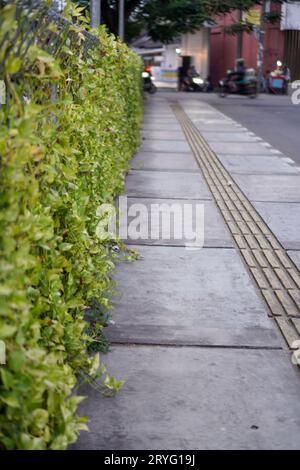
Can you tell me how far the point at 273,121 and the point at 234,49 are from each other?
1264 inches

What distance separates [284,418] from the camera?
3717 mm

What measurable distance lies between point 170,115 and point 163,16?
8674mm

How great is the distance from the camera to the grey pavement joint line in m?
5.23

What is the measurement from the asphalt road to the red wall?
353 inches

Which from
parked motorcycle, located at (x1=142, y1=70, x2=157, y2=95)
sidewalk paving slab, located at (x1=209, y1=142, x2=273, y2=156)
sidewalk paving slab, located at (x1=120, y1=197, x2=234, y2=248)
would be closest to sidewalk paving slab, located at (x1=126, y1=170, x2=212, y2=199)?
sidewalk paving slab, located at (x1=120, y1=197, x2=234, y2=248)

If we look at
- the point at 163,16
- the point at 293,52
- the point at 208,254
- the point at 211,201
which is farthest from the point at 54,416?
the point at 293,52

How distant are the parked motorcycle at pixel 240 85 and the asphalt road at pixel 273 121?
5.80 m

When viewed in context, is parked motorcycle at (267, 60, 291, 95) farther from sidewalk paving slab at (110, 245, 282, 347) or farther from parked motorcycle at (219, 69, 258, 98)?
sidewalk paving slab at (110, 245, 282, 347)

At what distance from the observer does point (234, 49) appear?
54.0m

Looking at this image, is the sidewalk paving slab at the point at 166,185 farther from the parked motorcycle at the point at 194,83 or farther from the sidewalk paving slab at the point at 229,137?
the parked motorcycle at the point at 194,83

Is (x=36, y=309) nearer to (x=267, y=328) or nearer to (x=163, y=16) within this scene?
(x=267, y=328)

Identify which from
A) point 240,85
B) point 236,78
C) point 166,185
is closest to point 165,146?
point 166,185

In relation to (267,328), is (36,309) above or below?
above
